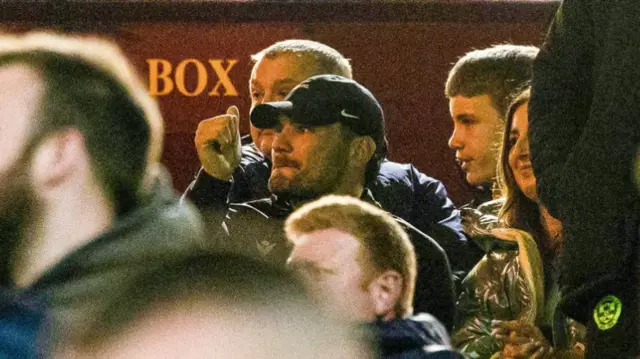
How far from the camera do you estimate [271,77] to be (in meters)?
2.16

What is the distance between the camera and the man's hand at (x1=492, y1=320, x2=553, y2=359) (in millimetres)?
2053

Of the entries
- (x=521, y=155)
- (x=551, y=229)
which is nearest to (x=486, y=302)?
(x=551, y=229)

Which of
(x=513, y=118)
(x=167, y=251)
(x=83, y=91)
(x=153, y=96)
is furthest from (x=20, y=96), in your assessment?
(x=513, y=118)

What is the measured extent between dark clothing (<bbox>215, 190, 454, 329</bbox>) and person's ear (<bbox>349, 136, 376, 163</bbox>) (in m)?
0.07

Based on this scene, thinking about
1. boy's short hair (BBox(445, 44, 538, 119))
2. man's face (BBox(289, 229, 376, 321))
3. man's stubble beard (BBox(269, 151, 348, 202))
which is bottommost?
man's face (BBox(289, 229, 376, 321))

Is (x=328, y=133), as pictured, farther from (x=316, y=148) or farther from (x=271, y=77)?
(x=271, y=77)

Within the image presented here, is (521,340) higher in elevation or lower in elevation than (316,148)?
lower

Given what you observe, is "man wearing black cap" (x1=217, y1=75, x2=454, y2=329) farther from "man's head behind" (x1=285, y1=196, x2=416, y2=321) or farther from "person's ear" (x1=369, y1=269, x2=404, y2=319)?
"person's ear" (x1=369, y1=269, x2=404, y2=319)

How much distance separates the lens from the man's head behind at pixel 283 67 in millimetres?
2127

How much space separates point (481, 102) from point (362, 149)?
0.88 feet

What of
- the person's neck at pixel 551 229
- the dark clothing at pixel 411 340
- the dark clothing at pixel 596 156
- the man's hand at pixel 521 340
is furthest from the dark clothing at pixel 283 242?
the dark clothing at pixel 596 156

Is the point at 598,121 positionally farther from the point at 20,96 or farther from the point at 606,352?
the point at 20,96

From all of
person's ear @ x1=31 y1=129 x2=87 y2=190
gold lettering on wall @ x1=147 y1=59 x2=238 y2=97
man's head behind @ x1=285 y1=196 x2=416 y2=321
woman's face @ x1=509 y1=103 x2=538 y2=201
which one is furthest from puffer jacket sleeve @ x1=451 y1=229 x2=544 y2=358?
person's ear @ x1=31 y1=129 x2=87 y2=190

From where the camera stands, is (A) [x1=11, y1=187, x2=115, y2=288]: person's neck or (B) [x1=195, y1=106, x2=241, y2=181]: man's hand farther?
(B) [x1=195, y1=106, x2=241, y2=181]: man's hand
